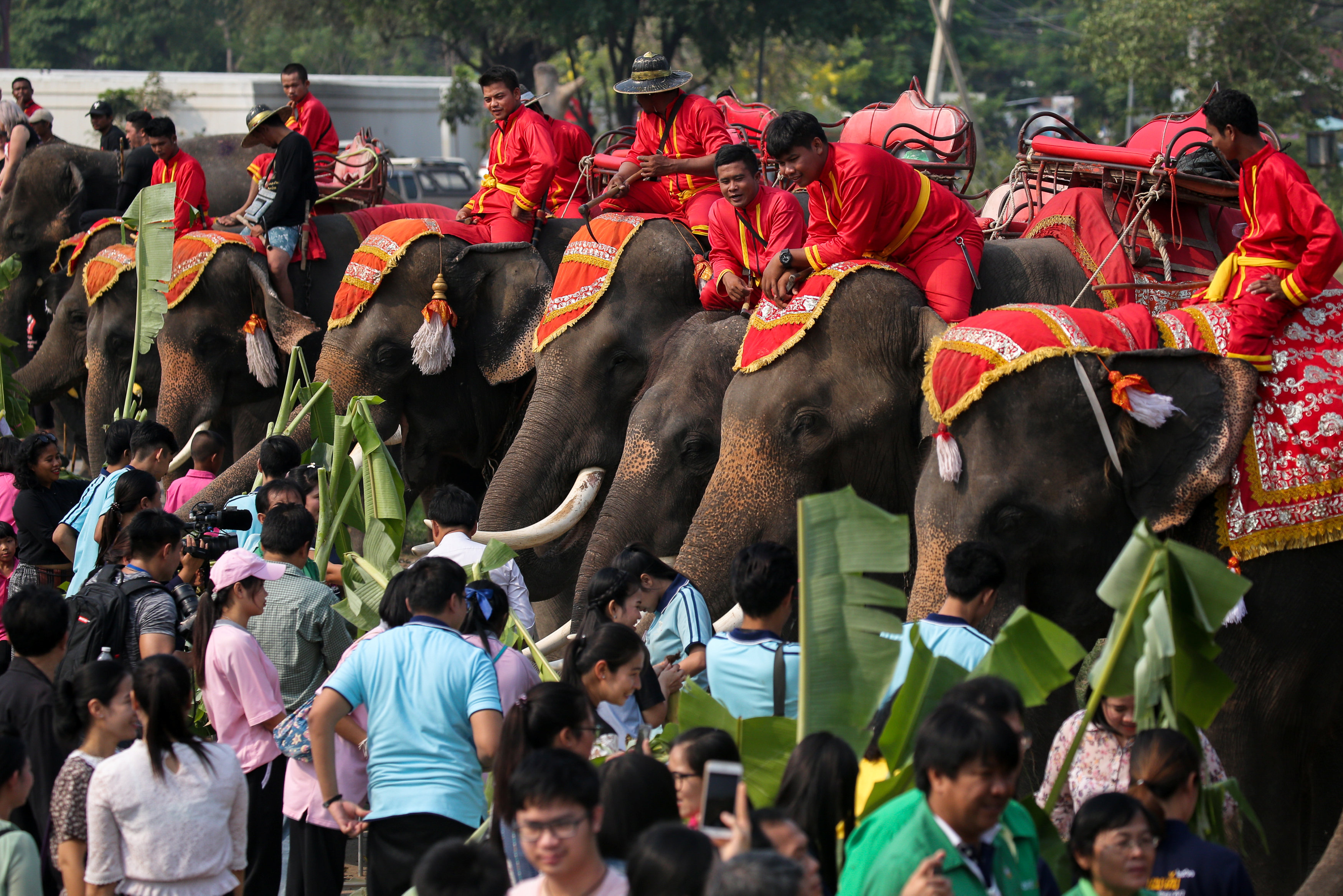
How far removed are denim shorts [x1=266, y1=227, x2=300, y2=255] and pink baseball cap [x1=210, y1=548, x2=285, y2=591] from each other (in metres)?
5.74

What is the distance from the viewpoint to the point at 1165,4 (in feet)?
80.2

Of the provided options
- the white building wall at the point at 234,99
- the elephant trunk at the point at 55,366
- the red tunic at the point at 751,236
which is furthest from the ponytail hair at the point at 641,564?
the white building wall at the point at 234,99

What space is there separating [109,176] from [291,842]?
9774 mm

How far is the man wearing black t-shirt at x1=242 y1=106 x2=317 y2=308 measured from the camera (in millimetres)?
10750

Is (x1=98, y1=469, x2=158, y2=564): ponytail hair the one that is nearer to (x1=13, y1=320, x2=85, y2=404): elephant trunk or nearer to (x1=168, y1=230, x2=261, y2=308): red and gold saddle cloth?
(x1=168, y1=230, x2=261, y2=308): red and gold saddle cloth

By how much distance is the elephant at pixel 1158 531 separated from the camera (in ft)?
18.4

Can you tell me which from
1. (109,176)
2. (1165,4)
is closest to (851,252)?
(109,176)

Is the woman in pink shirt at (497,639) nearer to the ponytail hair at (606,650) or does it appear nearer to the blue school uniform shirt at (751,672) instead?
the ponytail hair at (606,650)

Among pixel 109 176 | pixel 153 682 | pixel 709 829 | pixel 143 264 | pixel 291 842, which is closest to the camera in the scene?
pixel 709 829

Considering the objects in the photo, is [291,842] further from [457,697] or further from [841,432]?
[841,432]

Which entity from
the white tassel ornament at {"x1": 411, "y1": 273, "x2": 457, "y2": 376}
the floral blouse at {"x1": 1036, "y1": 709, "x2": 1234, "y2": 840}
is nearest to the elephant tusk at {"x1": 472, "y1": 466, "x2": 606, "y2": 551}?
the white tassel ornament at {"x1": 411, "y1": 273, "x2": 457, "y2": 376}

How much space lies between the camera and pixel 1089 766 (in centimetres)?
439

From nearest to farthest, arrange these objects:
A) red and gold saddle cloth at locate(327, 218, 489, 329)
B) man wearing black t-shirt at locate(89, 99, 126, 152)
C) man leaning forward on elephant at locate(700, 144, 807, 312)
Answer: man leaning forward on elephant at locate(700, 144, 807, 312) → red and gold saddle cloth at locate(327, 218, 489, 329) → man wearing black t-shirt at locate(89, 99, 126, 152)

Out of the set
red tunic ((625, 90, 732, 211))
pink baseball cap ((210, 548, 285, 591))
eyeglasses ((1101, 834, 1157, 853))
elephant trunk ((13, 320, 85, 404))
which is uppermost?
red tunic ((625, 90, 732, 211))
